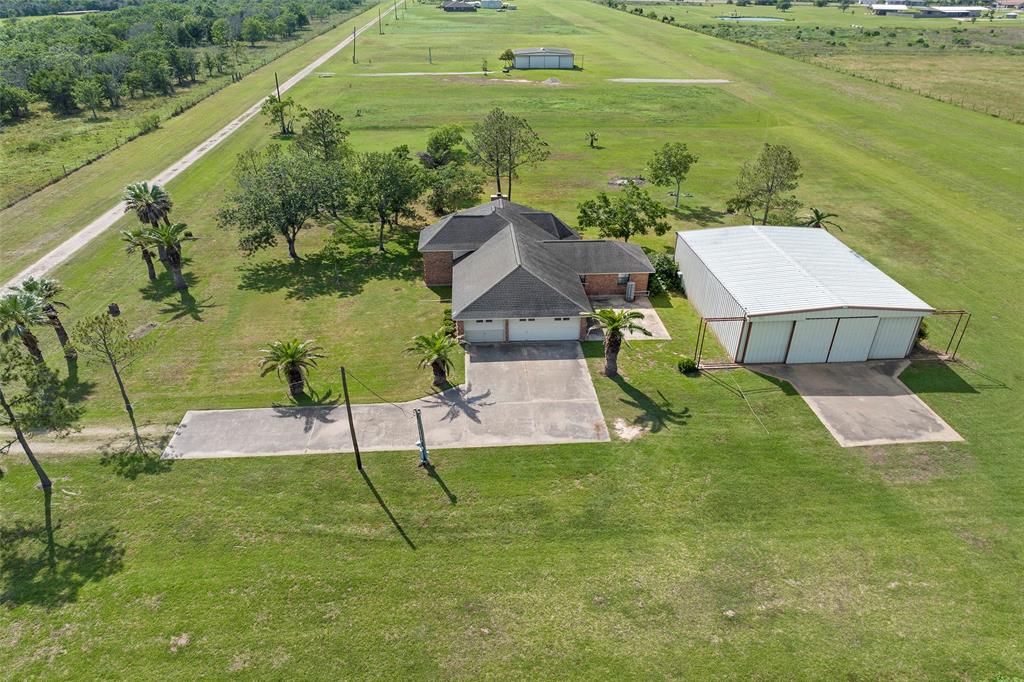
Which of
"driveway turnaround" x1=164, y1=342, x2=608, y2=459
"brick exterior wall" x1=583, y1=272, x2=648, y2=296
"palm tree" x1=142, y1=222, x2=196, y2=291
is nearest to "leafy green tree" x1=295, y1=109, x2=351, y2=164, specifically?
"palm tree" x1=142, y1=222, x2=196, y2=291

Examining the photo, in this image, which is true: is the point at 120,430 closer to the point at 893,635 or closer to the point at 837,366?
the point at 893,635

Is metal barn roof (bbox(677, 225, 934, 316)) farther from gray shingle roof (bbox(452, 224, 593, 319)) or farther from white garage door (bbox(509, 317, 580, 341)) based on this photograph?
white garage door (bbox(509, 317, 580, 341))

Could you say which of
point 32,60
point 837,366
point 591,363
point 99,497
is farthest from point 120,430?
point 32,60

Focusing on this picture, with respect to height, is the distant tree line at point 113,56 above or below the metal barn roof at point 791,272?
above

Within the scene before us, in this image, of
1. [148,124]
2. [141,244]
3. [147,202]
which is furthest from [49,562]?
[148,124]

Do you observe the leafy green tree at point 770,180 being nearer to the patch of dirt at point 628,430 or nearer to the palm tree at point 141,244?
the patch of dirt at point 628,430

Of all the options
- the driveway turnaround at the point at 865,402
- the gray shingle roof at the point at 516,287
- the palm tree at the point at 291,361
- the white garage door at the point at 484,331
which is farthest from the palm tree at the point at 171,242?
the driveway turnaround at the point at 865,402
